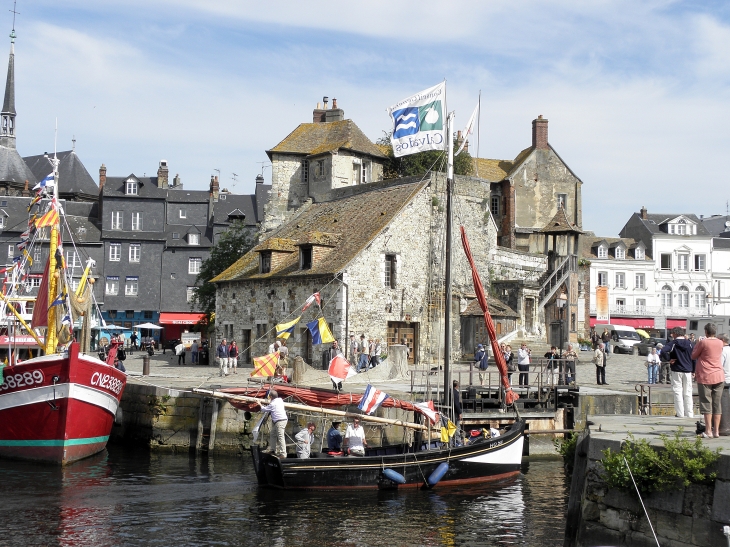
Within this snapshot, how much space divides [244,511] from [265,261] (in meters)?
21.5

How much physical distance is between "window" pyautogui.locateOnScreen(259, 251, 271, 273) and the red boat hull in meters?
14.5

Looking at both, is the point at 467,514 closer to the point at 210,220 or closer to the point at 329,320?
the point at 329,320

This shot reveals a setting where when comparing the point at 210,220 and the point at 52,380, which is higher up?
the point at 210,220

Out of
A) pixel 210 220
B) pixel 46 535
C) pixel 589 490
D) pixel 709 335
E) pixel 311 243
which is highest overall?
pixel 210 220

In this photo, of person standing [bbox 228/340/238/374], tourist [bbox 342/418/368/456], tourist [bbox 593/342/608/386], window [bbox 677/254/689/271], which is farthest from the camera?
window [bbox 677/254/689/271]

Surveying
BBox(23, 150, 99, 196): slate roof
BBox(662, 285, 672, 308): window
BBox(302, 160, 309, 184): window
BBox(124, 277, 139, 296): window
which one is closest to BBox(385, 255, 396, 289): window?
BBox(302, 160, 309, 184): window

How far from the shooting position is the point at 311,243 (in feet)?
116

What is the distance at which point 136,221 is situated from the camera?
6531cm

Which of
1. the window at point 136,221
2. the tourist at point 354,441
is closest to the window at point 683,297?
the window at point 136,221

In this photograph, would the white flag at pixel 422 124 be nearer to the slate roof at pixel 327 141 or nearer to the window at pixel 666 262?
the slate roof at pixel 327 141

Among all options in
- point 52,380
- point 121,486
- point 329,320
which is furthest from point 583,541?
point 329,320

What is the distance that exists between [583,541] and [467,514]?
19.9ft

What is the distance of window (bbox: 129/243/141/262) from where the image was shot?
64.1 m

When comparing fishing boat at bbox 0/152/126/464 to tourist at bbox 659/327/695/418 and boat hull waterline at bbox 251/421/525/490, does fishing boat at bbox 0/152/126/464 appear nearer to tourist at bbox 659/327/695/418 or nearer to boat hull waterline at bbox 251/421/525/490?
boat hull waterline at bbox 251/421/525/490
